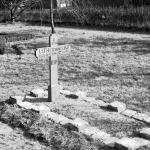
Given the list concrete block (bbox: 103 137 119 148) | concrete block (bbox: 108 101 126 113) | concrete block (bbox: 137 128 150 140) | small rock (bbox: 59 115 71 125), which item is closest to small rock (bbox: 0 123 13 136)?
small rock (bbox: 59 115 71 125)

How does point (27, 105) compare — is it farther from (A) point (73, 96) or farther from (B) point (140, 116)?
A: (B) point (140, 116)

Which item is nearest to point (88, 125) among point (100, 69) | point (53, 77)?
point (53, 77)

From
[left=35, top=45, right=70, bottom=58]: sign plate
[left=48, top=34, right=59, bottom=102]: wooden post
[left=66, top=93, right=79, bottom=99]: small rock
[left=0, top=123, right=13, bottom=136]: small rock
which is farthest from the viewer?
[left=66, top=93, right=79, bottom=99]: small rock

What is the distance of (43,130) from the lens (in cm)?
488

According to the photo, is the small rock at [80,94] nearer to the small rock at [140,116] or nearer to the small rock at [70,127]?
the small rock at [140,116]

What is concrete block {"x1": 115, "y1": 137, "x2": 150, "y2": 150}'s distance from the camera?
14.0ft

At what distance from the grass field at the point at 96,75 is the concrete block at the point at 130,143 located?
0.98 ft

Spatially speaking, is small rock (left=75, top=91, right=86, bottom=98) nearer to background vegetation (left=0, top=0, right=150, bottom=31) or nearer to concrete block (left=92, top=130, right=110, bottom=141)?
concrete block (left=92, top=130, right=110, bottom=141)

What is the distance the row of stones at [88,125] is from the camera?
4.40 metres

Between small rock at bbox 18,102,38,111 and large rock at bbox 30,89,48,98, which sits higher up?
large rock at bbox 30,89,48,98

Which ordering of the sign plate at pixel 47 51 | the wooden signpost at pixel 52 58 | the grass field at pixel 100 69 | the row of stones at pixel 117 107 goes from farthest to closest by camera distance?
1. the grass field at pixel 100 69
2. the wooden signpost at pixel 52 58
3. the sign plate at pixel 47 51
4. the row of stones at pixel 117 107

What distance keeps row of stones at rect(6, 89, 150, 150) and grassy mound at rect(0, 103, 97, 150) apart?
95mm

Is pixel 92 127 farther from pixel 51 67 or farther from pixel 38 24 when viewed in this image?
pixel 38 24

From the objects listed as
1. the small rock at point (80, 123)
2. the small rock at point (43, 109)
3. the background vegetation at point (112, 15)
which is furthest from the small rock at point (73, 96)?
the background vegetation at point (112, 15)
